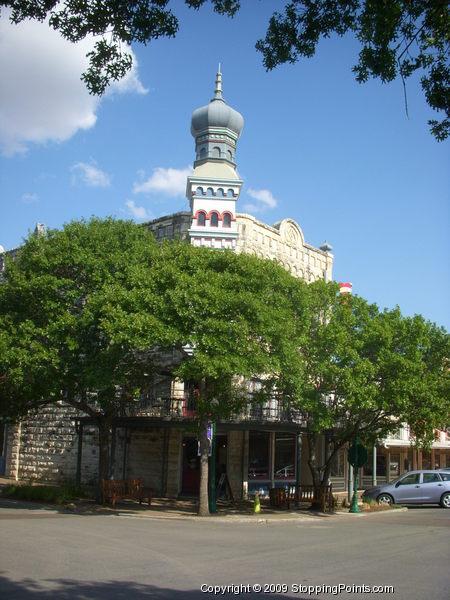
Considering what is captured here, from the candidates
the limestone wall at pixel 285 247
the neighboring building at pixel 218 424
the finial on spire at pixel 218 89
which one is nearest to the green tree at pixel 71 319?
the neighboring building at pixel 218 424

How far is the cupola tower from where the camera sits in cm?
2681

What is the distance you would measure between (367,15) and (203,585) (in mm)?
7335

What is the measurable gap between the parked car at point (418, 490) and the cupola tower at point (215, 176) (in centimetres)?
1168

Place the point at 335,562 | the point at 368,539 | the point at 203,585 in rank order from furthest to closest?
the point at 368,539
the point at 335,562
the point at 203,585

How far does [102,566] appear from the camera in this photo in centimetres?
962

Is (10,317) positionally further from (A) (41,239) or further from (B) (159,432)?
(B) (159,432)

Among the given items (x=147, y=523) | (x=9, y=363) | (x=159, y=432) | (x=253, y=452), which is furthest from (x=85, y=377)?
(x=253, y=452)

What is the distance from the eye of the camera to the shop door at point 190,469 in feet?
84.4

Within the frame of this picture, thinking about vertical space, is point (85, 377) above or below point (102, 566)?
above

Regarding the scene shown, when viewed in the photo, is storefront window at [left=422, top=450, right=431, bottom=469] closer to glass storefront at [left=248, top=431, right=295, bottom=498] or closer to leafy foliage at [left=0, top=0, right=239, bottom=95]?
glass storefront at [left=248, top=431, right=295, bottom=498]

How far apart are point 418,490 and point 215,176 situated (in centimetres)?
1574

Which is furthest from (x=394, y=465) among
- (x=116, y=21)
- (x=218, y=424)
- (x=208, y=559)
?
(x=116, y=21)

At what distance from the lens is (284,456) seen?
27.7m

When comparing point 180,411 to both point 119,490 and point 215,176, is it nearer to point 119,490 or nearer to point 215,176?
point 119,490
